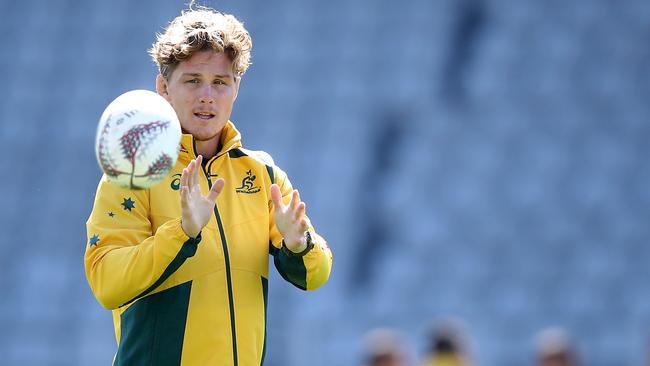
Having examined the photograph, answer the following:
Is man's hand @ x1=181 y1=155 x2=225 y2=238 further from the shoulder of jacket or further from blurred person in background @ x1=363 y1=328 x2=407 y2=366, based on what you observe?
blurred person in background @ x1=363 y1=328 x2=407 y2=366

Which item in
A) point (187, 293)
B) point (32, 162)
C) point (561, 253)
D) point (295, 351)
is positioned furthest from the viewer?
point (32, 162)

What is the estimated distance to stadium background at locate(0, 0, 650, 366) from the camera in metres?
11.4

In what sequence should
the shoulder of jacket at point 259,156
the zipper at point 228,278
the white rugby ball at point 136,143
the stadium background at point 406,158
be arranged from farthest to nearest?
the stadium background at point 406,158, the shoulder of jacket at point 259,156, the zipper at point 228,278, the white rugby ball at point 136,143

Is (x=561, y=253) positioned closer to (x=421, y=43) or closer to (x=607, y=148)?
(x=607, y=148)

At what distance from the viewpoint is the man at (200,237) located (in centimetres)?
338

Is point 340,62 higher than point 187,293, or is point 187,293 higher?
point 340,62

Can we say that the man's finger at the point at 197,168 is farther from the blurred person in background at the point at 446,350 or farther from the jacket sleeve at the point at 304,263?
the blurred person in background at the point at 446,350

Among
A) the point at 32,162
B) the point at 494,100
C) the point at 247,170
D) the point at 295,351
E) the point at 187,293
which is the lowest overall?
the point at 187,293

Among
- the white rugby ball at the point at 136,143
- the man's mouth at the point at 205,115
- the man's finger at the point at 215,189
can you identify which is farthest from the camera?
the man's mouth at the point at 205,115

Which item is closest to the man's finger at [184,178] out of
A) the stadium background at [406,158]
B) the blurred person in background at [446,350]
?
the blurred person in background at [446,350]

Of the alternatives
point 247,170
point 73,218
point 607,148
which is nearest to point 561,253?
point 607,148

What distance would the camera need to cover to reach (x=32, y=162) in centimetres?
1269

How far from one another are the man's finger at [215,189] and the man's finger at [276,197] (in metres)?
0.22

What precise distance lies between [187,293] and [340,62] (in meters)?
9.62
